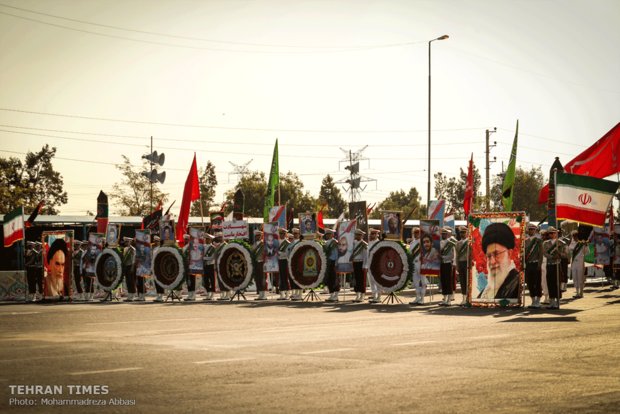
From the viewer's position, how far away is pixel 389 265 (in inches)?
1129

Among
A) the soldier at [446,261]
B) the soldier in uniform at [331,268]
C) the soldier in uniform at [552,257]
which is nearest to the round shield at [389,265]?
the soldier at [446,261]

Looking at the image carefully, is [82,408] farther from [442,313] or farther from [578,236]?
[578,236]

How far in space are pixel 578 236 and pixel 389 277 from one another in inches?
365

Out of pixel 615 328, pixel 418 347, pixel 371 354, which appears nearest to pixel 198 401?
pixel 371 354

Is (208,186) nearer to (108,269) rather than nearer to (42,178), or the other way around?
(42,178)

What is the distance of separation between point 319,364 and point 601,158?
1843 centimetres

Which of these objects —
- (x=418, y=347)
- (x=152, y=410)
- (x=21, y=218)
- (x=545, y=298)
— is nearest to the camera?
(x=152, y=410)

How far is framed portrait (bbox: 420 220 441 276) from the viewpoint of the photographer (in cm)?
2809

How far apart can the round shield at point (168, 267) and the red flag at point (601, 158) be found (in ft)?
48.5

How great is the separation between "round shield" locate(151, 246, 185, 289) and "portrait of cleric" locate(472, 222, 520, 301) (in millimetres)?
12541

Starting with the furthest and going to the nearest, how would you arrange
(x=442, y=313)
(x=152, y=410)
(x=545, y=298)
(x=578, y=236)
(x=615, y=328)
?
(x=578, y=236) < (x=545, y=298) < (x=442, y=313) < (x=615, y=328) < (x=152, y=410)

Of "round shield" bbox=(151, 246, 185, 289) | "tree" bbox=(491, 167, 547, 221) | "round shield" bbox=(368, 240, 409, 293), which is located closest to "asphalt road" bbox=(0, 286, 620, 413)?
"round shield" bbox=(368, 240, 409, 293)

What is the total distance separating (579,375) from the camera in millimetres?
10906

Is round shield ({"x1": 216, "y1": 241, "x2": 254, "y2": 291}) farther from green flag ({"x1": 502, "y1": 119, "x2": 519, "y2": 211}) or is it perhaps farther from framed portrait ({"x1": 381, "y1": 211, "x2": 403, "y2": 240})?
green flag ({"x1": 502, "y1": 119, "x2": 519, "y2": 211})
